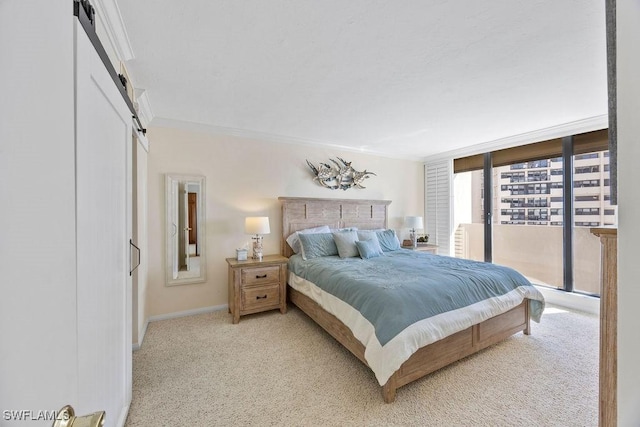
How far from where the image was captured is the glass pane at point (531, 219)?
12.1 ft

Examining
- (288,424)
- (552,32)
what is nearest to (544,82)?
(552,32)

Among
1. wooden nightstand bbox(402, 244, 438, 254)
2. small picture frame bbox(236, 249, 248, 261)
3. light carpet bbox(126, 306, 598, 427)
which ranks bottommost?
light carpet bbox(126, 306, 598, 427)

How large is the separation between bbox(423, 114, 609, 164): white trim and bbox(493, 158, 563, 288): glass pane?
1.25 ft

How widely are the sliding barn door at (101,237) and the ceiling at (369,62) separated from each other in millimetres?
768

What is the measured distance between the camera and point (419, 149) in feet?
15.3

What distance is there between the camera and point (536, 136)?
366 cm

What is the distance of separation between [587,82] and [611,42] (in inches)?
89.6

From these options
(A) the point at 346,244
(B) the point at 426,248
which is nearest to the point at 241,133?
(A) the point at 346,244

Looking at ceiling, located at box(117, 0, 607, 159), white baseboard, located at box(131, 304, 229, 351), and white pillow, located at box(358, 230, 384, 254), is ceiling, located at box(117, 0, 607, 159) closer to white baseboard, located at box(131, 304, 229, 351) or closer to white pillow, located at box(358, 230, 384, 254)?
white pillow, located at box(358, 230, 384, 254)

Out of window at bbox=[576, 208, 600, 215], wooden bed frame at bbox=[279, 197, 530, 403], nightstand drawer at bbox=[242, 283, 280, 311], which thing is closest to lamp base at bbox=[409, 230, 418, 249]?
wooden bed frame at bbox=[279, 197, 530, 403]

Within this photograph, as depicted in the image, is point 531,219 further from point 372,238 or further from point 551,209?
point 372,238

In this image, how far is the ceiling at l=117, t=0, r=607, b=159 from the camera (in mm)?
1508

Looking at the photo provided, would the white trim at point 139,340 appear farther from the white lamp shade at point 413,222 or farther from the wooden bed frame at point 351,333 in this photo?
the white lamp shade at point 413,222

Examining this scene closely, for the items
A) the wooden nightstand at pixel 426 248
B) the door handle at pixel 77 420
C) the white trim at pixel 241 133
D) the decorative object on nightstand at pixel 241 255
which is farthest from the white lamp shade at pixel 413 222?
the door handle at pixel 77 420
